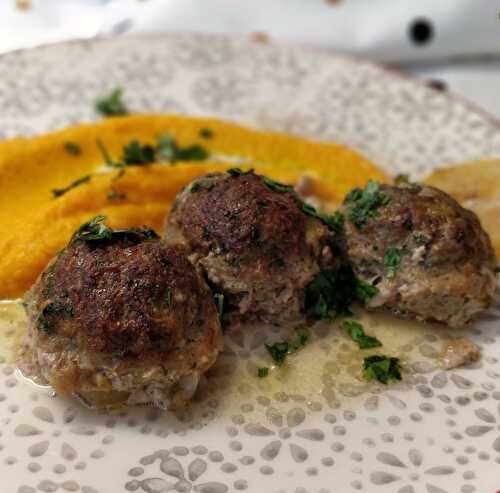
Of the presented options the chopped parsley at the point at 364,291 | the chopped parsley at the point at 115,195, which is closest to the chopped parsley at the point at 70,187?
the chopped parsley at the point at 115,195

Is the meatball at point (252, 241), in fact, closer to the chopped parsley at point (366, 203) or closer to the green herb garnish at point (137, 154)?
the chopped parsley at point (366, 203)

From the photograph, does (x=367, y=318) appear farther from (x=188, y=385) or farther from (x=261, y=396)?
(x=188, y=385)

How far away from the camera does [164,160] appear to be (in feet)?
15.8

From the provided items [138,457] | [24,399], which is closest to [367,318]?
[138,457]

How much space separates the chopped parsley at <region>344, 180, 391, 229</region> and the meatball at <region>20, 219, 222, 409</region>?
94 centimetres

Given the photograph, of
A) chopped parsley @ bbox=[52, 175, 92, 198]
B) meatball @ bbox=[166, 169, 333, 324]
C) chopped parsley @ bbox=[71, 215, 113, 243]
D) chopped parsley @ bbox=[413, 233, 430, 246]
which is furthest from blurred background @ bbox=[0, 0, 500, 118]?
chopped parsley @ bbox=[71, 215, 113, 243]

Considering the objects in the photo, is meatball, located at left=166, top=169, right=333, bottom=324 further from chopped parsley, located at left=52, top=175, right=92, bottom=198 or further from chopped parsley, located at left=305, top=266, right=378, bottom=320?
chopped parsley, located at left=52, top=175, right=92, bottom=198

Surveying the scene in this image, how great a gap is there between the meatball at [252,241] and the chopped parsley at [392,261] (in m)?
0.29

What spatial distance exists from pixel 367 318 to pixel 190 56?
2.88 meters

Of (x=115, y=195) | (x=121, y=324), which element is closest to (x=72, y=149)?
(x=115, y=195)

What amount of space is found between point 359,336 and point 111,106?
2625 mm

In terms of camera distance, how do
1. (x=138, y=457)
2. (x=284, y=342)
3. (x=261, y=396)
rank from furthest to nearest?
(x=284, y=342) → (x=261, y=396) → (x=138, y=457)

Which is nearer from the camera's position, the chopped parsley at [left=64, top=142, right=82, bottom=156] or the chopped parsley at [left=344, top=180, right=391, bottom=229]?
the chopped parsley at [left=344, top=180, right=391, bottom=229]

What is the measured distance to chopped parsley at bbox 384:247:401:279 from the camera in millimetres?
3645
